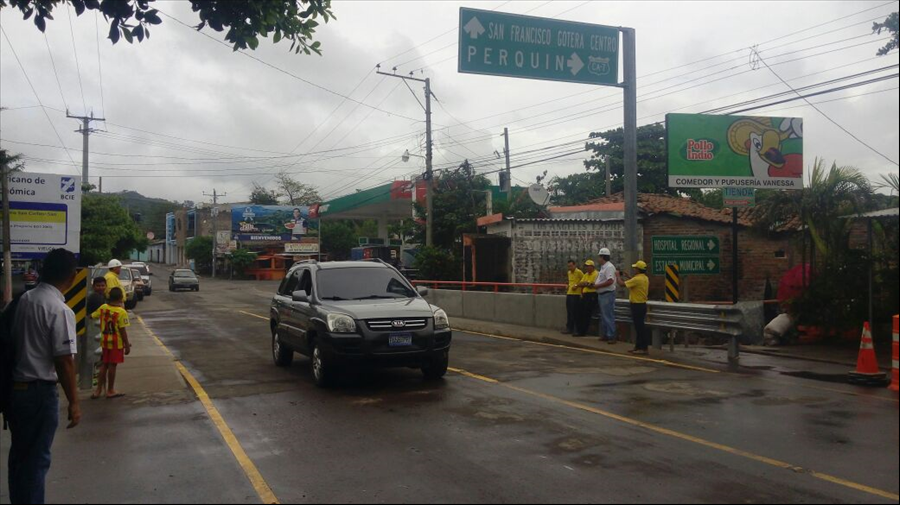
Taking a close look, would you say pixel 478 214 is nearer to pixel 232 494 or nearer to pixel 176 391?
pixel 176 391

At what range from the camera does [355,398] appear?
956 cm

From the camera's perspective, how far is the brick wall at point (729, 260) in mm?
23016

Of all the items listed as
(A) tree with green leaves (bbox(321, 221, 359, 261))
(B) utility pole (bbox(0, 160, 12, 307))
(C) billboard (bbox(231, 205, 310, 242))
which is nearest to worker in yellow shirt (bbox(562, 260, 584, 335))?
(B) utility pole (bbox(0, 160, 12, 307))

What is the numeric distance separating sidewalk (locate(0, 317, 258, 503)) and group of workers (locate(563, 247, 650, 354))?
26.0ft

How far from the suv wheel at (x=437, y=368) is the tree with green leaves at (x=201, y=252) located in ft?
231

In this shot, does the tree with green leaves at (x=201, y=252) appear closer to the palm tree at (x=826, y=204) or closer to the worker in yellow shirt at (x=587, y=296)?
the worker in yellow shirt at (x=587, y=296)

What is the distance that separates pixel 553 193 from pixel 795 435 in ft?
150

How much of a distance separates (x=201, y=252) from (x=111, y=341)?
234 ft

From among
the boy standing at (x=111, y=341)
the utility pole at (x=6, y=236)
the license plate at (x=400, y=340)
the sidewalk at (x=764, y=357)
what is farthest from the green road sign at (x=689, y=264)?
the utility pole at (x=6, y=236)

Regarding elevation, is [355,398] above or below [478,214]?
below

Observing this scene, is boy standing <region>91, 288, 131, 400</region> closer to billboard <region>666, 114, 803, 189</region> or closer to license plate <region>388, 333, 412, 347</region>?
license plate <region>388, 333, 412, 347</region>

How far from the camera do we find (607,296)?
50.0ft

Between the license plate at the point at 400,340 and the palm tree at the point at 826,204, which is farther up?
the palm tree at the point at 826,204

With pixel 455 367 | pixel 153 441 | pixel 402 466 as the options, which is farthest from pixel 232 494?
pixel 455 367
